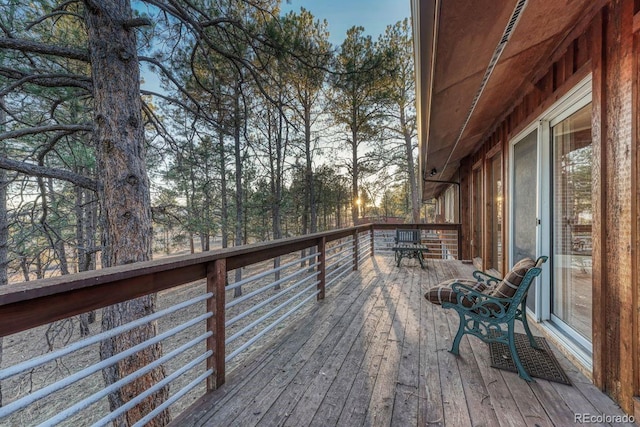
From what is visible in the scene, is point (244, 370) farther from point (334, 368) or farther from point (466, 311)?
point (466, 311)

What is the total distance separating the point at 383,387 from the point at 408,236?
4.76m

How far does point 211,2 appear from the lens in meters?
3.50

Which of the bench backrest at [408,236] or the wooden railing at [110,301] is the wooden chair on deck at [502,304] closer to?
the wooden railing at [110,301]

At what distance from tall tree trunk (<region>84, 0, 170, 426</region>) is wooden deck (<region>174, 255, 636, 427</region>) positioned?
130cm

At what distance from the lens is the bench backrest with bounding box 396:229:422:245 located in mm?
6125

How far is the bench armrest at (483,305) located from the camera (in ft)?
6.42

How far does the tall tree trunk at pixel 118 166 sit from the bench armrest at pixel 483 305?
2.85m

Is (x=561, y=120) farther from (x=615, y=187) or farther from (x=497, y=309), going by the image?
(x=497, y=309)

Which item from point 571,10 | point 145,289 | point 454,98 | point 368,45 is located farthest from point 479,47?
point 368,45

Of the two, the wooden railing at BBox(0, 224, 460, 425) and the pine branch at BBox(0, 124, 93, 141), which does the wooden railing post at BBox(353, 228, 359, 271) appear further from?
the pine branch at BBox(0, 124, 93, 141)

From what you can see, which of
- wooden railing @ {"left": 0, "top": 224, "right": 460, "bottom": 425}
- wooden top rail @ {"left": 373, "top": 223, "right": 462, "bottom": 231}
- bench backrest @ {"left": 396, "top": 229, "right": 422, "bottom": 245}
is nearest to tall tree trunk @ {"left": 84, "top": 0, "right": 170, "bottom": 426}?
wooden railing @ {"left": 0, "top": 224, "right": 460, "bottom": 425}

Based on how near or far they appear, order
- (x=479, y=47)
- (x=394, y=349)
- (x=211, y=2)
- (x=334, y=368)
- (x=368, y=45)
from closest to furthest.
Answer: (x=479, y=47)
(x=334, y=368)
(x=394, y=349)
(x=211, y=2)
(x=368, y=45)

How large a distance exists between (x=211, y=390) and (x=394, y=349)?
1.47 metres

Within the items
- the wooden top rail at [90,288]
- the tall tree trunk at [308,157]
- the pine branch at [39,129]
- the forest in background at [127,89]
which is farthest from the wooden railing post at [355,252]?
the tall tree trunk at [308,157]
